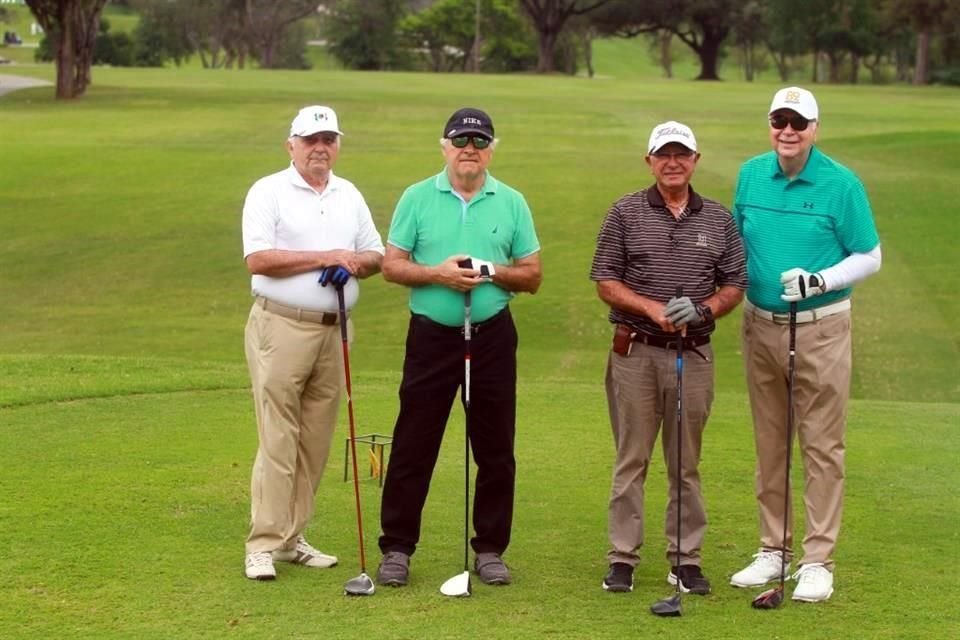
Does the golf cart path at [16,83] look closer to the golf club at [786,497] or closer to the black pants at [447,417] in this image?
the black pants at [447,417]

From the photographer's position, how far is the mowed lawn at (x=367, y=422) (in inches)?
247

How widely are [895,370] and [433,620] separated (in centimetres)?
1185

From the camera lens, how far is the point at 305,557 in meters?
6.96

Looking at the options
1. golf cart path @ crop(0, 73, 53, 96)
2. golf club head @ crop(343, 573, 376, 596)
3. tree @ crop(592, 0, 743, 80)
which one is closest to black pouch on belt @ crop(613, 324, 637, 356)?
golf club head @ crop(343, 573, 376, 596)

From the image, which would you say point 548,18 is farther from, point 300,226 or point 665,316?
point 665,316

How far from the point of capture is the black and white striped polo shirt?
647 centimetres

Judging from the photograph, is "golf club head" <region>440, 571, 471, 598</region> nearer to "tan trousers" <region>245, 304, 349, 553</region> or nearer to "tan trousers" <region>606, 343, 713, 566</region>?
"tan trousers" <region>606, 343, 713, 566</region>

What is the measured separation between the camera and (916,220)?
24531 mm

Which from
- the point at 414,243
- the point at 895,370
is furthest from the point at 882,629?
the point at 895,370

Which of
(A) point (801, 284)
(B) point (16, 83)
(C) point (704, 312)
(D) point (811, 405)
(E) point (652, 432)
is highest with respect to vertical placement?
(A) point (801, 284)

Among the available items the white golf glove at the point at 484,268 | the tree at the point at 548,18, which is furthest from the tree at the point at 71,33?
the tree at the point at 548,18

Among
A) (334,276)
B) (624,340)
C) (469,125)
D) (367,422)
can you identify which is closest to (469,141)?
(469,125)

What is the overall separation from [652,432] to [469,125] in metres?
1.47

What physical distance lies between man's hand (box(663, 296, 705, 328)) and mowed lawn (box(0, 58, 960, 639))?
1.11m
